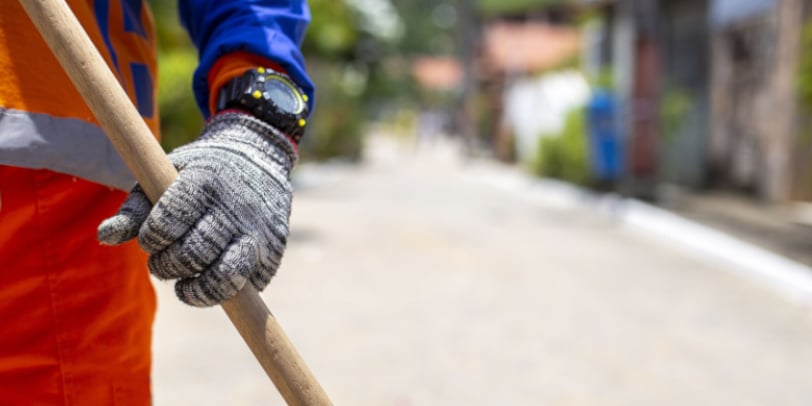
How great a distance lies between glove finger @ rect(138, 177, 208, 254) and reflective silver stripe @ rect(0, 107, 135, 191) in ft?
0.67

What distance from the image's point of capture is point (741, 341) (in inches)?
181

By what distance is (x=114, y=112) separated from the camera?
1.10 meters

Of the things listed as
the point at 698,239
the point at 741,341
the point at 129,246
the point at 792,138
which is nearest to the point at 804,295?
the point at 741,341

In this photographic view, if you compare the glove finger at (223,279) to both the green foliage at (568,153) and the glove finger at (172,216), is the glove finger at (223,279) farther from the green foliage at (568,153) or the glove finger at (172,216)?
the green foliage at (568,153)

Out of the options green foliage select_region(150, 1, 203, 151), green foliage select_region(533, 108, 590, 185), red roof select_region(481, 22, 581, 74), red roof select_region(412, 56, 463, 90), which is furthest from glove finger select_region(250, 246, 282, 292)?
red roof select_region(412, 56, 463, 90)

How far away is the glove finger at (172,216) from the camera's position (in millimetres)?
1095

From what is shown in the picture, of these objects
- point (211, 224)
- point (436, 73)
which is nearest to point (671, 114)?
point (211, 224)

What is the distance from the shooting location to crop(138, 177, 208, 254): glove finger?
3.59 feet

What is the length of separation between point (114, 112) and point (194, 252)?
204 mm

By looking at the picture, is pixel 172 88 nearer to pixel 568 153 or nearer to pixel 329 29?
pixel 329 29

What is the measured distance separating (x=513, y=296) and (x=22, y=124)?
4671 mm

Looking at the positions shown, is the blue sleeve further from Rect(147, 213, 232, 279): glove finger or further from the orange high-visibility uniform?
Rect(147, 213, 232, 279): glove finger

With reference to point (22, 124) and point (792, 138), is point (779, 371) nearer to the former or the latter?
point (22, 124)

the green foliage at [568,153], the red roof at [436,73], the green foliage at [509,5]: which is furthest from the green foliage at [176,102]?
the red roof at [436,73]
